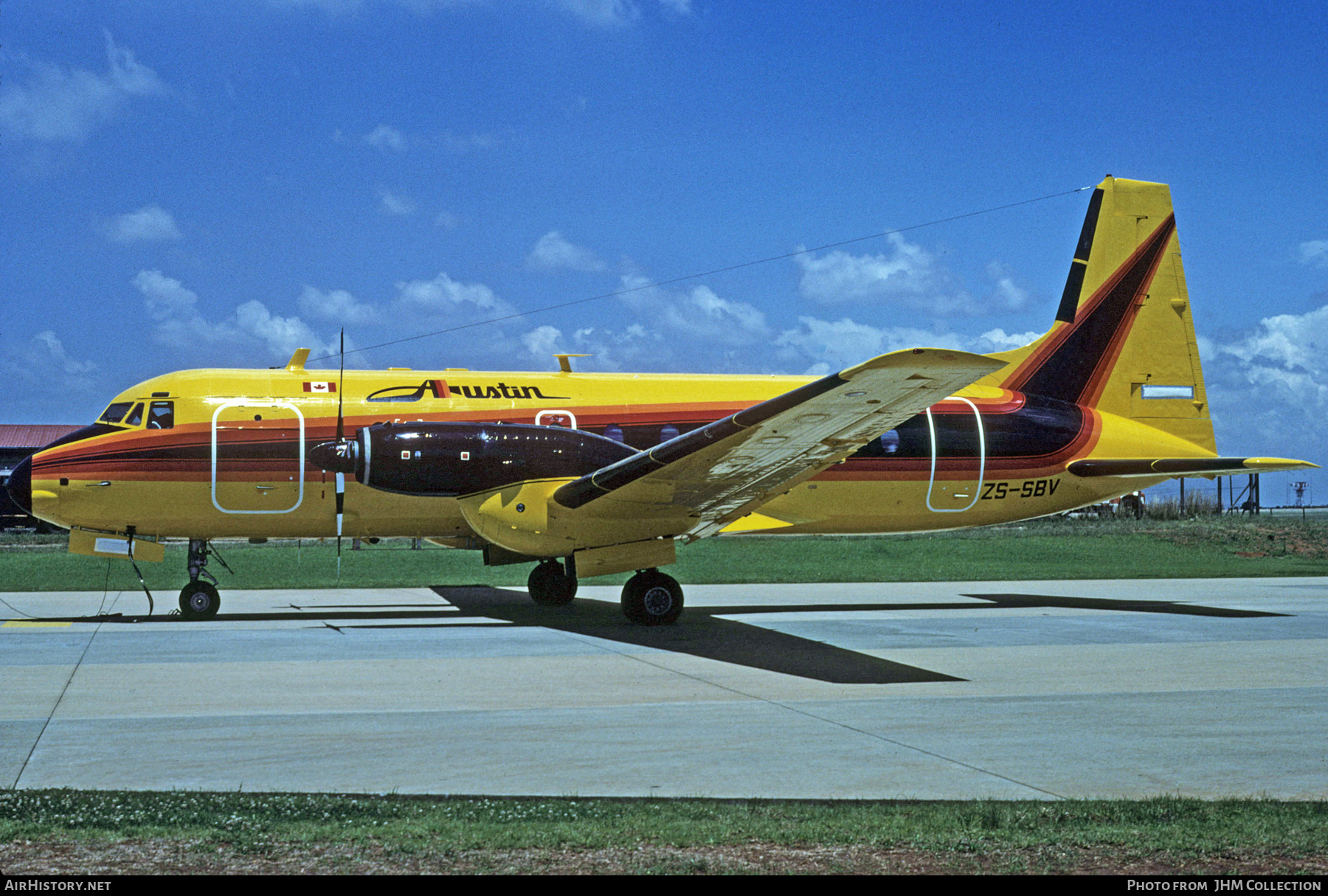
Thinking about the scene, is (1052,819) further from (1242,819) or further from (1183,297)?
(1183,297)

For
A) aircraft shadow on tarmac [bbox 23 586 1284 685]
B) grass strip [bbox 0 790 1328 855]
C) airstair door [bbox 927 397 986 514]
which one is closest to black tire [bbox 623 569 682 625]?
aircraft shadow on tarmac [bbox 23 586 1284 685]

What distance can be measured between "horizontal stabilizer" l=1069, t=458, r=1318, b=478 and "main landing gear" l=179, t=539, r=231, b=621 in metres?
14.4

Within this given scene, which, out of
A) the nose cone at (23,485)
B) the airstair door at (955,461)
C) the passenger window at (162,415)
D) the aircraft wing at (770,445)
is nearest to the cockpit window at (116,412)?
the passenger window at (162,415)

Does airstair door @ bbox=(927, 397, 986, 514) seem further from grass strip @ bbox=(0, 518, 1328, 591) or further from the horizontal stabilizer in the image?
grass strip @ bbox=(0, 518, 1328, 591)

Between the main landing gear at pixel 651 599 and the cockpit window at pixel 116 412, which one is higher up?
the cockpit window at pixel 116 412

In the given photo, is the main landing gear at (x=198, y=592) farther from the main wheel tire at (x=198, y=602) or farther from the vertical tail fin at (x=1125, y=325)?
Answer: the vertical tail fin at (x=1125, y=325)

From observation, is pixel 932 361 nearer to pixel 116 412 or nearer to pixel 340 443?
pixel 340 443

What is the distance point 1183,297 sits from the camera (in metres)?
21.3

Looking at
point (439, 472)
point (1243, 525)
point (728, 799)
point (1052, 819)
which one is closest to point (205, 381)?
point (439, 472)

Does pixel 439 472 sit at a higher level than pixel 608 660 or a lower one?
higher

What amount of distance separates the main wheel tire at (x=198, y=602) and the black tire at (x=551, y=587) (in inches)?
199

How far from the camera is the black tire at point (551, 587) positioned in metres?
18.8

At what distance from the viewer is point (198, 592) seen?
54.8 ft
